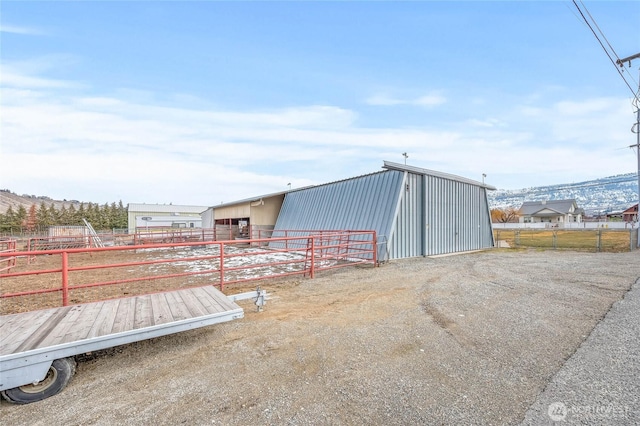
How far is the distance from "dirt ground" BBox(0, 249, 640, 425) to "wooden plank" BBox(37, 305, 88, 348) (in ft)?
1.50

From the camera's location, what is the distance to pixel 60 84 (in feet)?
25.6

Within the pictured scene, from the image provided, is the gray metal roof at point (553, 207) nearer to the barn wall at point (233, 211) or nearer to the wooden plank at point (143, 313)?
the barn wall at point (233, 211)

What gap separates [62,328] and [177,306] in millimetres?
1185

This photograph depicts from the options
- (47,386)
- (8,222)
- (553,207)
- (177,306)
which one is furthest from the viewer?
(553,207)

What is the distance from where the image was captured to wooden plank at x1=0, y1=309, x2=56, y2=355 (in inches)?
105

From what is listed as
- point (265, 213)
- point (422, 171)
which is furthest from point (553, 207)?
point (265, 213)

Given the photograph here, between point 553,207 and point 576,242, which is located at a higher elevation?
point 553,207

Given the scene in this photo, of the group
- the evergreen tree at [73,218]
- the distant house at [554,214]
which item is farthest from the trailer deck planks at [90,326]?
the distant house at [554,214]

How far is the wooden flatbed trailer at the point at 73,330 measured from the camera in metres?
2.53

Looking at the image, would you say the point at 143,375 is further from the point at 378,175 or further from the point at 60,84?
the point at 378,175

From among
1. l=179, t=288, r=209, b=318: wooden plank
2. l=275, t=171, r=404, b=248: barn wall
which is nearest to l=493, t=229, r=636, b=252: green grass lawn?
l=275, t=171, r=404, b=248: barn wall

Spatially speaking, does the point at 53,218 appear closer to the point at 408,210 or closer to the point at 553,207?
the point at 408,210

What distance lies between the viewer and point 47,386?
2.65 m

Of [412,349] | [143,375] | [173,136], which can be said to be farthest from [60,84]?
[412,349]
